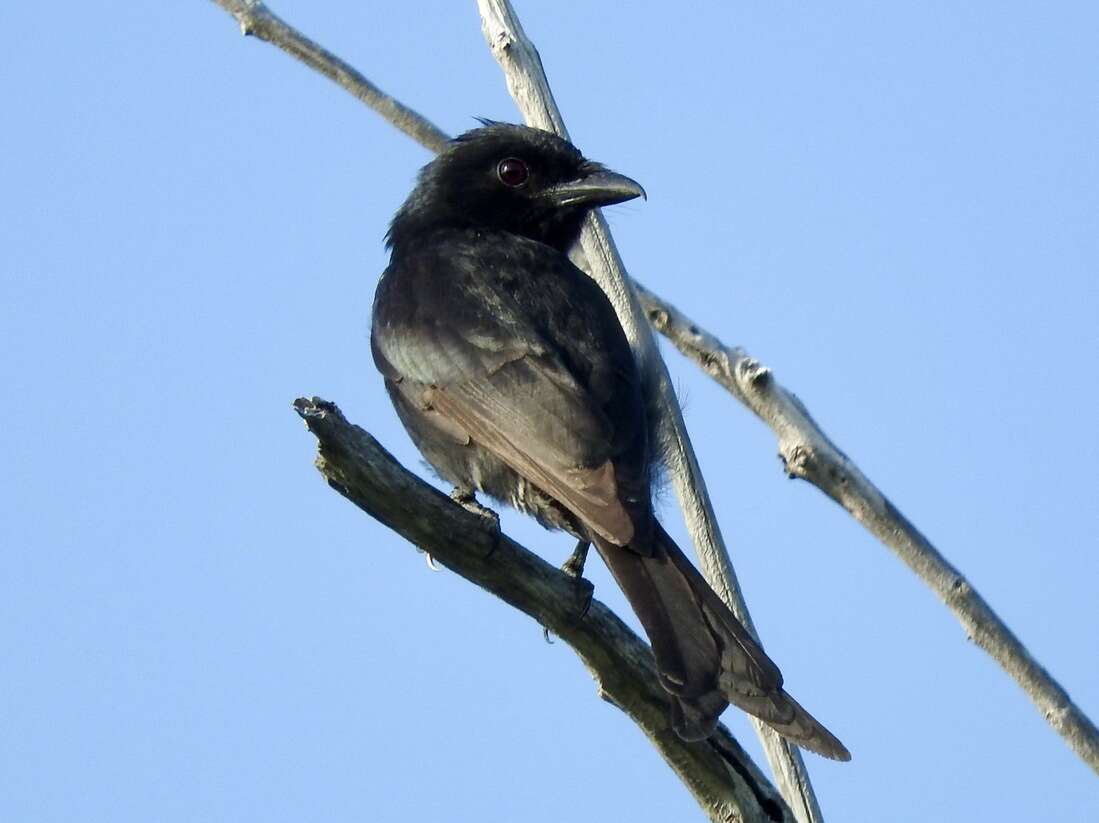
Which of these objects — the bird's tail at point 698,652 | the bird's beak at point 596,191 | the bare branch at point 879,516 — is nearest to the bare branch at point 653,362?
the bird's tail at point 698,652

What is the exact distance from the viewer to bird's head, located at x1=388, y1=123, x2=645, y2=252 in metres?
7.04

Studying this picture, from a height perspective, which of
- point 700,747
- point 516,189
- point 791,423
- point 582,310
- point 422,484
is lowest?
point 700,747

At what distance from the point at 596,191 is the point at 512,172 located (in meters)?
0.45

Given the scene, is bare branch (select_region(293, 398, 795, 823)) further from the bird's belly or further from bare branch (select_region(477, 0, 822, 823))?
the bird's belly

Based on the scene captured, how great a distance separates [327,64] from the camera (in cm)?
556

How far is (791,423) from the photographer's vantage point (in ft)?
14.3

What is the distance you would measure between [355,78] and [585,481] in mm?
1652

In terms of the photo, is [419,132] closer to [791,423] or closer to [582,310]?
[582,310]

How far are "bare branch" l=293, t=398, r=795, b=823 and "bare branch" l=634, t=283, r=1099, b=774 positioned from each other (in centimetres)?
81

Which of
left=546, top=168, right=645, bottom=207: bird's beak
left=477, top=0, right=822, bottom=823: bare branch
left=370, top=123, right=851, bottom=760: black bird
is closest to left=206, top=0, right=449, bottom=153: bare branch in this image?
left=477, top=0, right=822, bottom=823: bare branch

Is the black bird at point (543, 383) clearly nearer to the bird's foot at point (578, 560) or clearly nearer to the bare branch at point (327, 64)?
the bird's foot at point (578, 560)

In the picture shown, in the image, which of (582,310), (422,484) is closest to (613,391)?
(582,310)

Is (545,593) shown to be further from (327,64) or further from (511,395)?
(327,64)

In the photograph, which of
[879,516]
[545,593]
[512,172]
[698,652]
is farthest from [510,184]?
[879,516]
